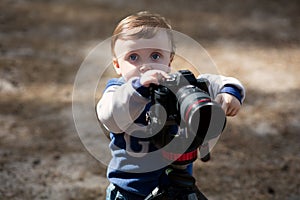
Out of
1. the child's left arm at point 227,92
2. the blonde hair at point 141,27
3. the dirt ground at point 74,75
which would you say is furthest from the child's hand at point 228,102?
the dirt ground at point 74,75

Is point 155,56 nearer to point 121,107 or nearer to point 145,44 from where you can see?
point 145,44

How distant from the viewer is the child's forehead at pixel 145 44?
5.39ft

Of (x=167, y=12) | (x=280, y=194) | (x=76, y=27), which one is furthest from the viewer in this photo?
(x=167, y=12)

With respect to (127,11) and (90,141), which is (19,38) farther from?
(90,141)

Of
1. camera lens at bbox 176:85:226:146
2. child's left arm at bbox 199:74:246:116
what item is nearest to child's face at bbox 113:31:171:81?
child's left arm at bbox 199:74:246:116

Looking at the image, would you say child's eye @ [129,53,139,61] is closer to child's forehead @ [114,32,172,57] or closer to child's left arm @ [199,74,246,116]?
child's forehead @ [114,32,172,57]

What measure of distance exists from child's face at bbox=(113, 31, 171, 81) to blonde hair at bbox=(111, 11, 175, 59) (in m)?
0.01

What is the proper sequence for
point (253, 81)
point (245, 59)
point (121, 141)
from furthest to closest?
1. point (245, 59)
2. point (253, 81)
3. point (121, 141)

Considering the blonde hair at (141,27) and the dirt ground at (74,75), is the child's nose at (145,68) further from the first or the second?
the dirt ground at (74,75)

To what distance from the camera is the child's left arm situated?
1.60 metres

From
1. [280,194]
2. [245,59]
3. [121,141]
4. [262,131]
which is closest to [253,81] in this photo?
[245,59]

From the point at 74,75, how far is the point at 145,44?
254 centimetres

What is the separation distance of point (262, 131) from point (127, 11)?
2.09 meters

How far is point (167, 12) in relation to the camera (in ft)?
17.2
